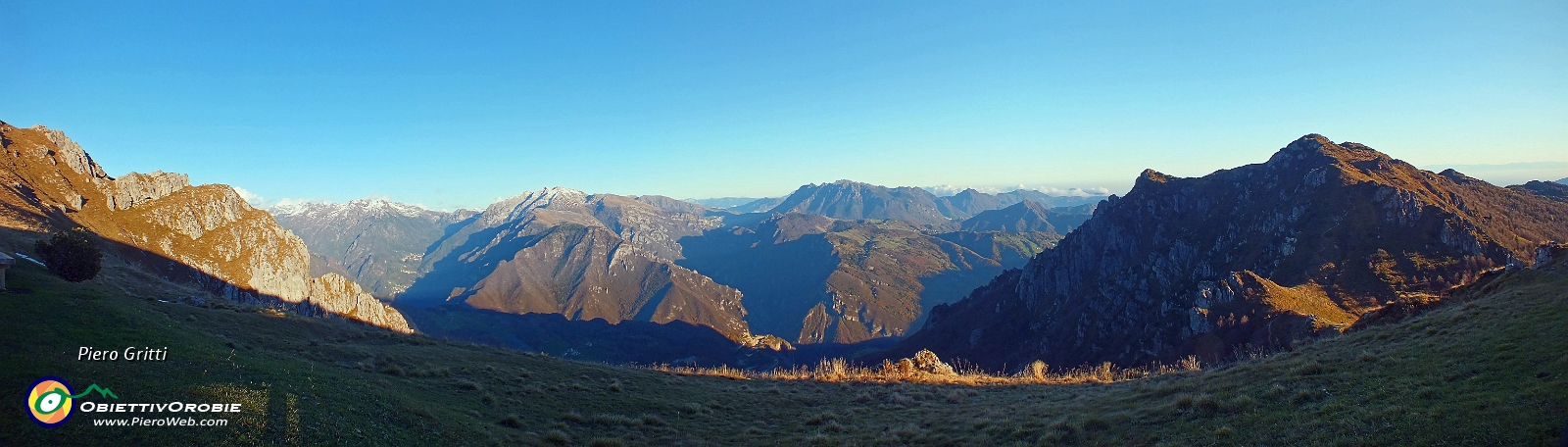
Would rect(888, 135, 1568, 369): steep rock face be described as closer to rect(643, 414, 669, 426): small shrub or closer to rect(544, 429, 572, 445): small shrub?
rect(643, 414, 669, 426): small shrub

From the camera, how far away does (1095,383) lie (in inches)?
1446

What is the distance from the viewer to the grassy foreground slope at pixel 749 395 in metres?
13.4

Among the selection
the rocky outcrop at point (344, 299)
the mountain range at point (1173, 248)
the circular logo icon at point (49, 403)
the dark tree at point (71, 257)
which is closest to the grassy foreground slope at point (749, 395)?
the circular logo icon at point (49, 403)

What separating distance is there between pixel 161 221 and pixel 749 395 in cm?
21360

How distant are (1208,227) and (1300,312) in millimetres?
66728

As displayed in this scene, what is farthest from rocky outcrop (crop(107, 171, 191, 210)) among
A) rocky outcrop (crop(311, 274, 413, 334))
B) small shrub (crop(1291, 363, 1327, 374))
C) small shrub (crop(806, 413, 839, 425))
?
small shrub (crop(1291, 363, 1327, 374))

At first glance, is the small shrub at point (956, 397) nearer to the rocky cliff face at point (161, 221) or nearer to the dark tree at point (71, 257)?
the dark tree at point (71, 257)

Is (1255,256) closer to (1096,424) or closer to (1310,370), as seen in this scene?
(1310,370)

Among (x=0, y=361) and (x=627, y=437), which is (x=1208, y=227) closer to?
(x=627, y=437)

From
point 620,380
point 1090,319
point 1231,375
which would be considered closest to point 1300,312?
point 1090,319

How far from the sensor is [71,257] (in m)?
31.5

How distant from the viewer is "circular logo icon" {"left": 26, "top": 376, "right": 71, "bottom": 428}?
40.9 feet

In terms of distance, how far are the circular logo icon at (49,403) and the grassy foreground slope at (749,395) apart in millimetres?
272

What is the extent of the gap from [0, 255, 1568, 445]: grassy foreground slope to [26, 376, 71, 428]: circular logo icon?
27cm
